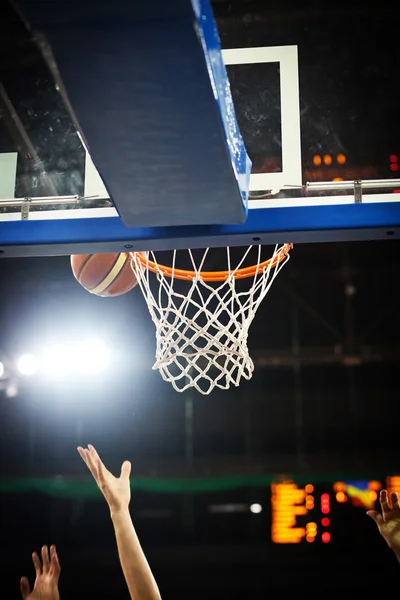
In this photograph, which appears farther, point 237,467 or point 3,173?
point 237,467

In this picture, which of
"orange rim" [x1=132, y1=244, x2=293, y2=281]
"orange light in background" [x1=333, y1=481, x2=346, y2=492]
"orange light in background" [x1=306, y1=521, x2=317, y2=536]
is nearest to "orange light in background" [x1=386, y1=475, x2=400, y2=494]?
"orange light in background" [x1=333, y1=481, x2=346, y2=492]

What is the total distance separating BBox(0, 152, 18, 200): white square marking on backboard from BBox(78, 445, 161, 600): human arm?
1.45 metres

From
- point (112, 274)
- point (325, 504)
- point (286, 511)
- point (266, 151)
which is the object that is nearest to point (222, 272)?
point (112, 274)

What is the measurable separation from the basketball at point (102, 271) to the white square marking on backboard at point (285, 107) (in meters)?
1.13

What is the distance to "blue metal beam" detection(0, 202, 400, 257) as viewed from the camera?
173 centimetres

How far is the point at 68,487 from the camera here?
4.96 meters

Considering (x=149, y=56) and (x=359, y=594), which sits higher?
(x=149, y=56)

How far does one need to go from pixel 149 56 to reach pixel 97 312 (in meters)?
3.94

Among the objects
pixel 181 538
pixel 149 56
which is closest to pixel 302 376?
pixel 181 538

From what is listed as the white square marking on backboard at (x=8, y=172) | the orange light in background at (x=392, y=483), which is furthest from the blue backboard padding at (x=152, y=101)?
the orange light in background at (x=392, y=483)

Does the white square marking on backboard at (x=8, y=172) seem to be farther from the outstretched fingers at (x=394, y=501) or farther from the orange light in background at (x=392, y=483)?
A: the orange light in background at (x=392, y=483)

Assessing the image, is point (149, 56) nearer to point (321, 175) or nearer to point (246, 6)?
point (321, 175)

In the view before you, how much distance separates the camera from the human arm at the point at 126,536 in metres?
3.06

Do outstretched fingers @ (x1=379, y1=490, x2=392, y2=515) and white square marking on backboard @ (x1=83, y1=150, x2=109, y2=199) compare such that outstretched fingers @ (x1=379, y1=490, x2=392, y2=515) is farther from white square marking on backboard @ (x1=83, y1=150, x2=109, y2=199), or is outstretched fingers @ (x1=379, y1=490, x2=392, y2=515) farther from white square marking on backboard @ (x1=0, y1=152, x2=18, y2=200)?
white square marking on backboard @ (x1=0, y1=152, x2=18, y2=200)
